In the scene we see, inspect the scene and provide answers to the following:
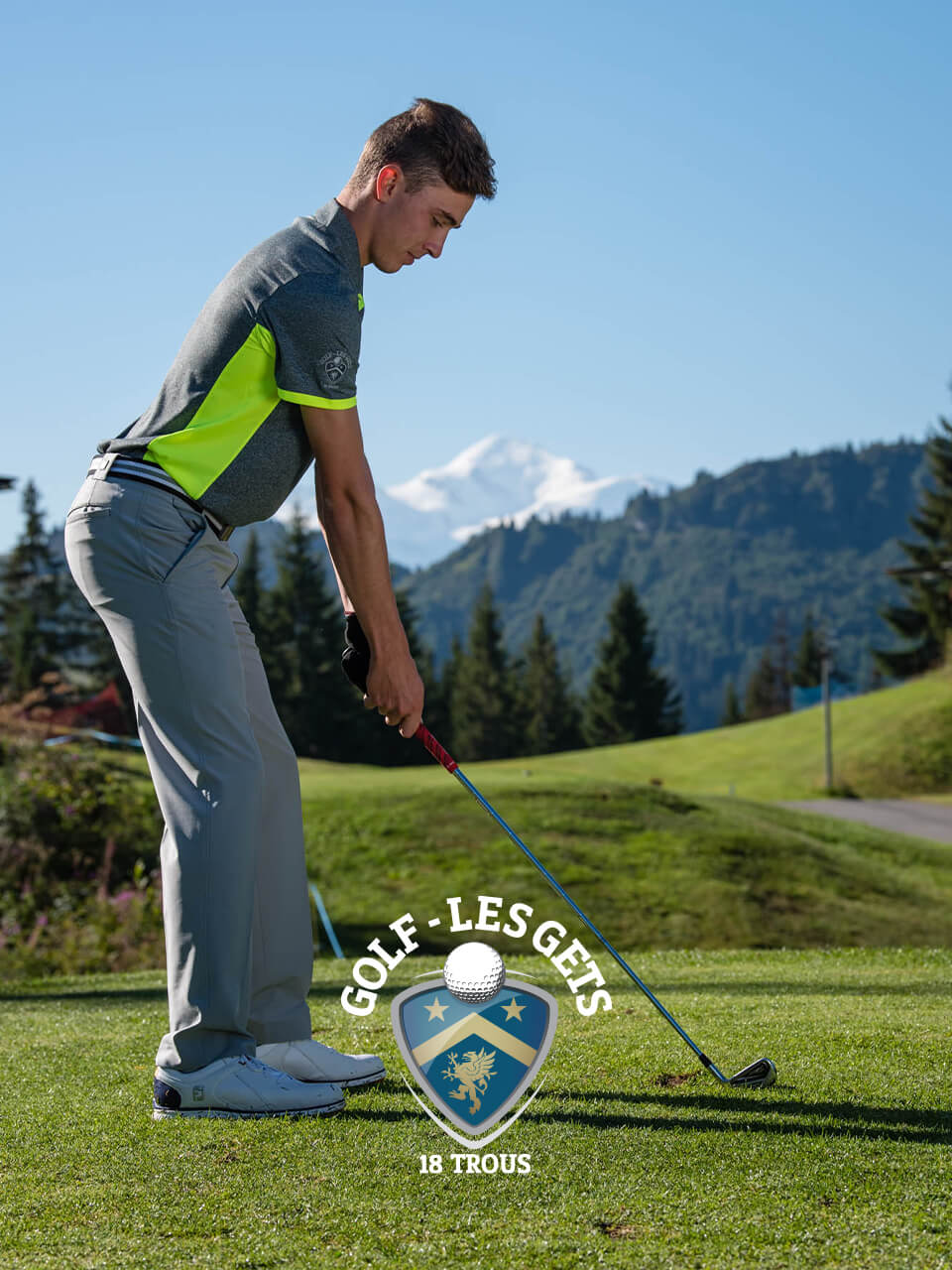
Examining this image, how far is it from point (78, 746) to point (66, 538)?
44.6ft

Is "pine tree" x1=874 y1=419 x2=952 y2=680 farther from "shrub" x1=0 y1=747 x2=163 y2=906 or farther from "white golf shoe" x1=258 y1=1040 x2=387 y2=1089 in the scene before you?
"white golf shoe" x1=258 y1=1040 x2=387 y2=1089

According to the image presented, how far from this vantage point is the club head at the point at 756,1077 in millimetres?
3023

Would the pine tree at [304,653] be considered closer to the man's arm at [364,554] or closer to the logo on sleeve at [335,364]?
the man's arm at [364,554]

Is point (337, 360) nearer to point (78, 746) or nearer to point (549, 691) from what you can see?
point (78, 746)

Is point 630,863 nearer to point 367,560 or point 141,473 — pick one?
point 367,560

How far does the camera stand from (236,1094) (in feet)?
9.45

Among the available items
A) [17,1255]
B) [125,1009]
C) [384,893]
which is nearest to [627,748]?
[384,893]

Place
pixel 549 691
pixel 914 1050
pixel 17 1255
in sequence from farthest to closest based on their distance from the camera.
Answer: pixel 549 691, pixel 914 1050, pixel 17 1255

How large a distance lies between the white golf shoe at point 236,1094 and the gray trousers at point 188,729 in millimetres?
43

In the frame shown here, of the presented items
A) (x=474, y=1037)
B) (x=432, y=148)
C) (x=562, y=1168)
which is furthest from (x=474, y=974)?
(x=432, y=148)

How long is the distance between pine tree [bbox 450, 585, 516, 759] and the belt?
68060 millimetres

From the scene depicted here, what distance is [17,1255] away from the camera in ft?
6.77

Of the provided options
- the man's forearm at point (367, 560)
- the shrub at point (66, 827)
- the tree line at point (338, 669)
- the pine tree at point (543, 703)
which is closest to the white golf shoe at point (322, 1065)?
the man's forearm at point (367, 560)

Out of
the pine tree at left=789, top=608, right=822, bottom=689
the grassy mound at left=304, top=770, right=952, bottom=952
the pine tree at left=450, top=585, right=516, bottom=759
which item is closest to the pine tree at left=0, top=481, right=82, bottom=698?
the pine tree at left=450, top=585, right=516, bottom=759
